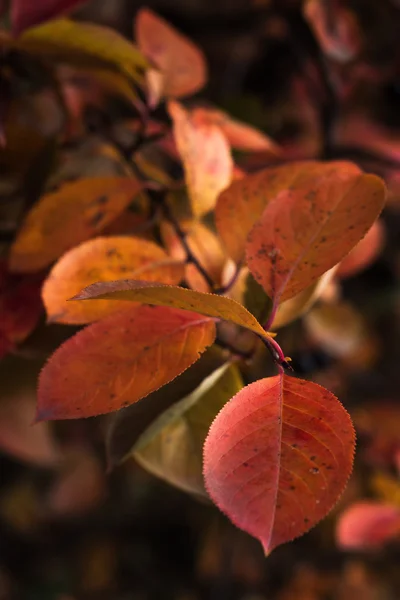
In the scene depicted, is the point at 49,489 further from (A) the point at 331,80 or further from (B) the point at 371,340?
(A) the point at 331,80

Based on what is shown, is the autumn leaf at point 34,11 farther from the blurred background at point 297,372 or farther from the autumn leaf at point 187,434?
the autumn leaf at point 187,434

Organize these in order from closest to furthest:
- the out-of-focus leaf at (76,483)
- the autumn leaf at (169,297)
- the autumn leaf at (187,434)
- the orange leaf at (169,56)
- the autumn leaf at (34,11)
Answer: the autumn leaf at (169,297) → the autumn leaf at (187,434) → the autumn leaf at (34,11) → the orange leaf at (169,56) → the out-of-focus leaf at (76,483)

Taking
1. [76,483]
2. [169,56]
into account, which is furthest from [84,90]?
[76,483]

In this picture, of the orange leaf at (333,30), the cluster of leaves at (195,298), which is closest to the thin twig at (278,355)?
the cluster of leaves at (195,298)

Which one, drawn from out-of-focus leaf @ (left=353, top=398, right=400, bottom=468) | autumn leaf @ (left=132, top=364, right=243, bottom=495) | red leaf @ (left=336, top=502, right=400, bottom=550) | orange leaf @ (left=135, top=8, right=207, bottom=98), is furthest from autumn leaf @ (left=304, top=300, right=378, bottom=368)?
autumn leaf @ (left=132, top=364, right=243, bottom=495)

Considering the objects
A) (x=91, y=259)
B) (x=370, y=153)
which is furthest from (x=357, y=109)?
(x=91, y=259)

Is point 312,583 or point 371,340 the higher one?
point 371,340

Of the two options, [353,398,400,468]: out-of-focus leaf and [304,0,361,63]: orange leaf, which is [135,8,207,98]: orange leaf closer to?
[304,0,361,63]: orange leaf
